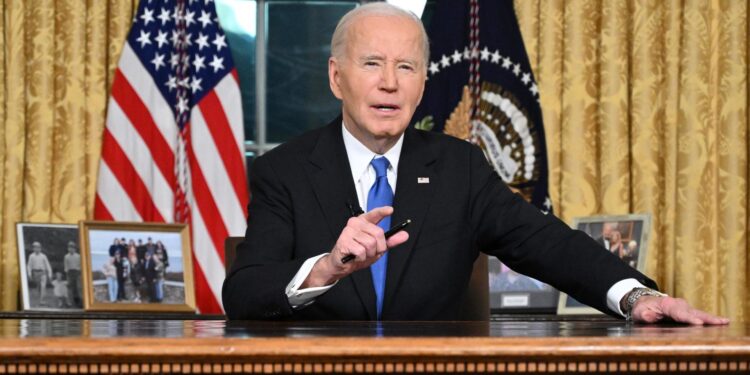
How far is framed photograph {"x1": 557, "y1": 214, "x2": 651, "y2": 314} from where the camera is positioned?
412 centimetres

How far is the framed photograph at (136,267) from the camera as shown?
12.9 ft

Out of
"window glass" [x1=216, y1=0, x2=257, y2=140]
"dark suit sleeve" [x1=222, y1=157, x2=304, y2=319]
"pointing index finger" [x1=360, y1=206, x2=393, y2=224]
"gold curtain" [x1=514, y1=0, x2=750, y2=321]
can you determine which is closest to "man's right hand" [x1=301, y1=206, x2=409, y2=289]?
"pointing index finger" [x1=360, y1=206, x2=393, y2=224]

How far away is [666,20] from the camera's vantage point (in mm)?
4309

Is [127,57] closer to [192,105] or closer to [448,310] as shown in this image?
[192,105]

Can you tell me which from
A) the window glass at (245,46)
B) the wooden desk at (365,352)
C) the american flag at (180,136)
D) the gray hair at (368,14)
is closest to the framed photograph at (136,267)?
the american flag at (180,136)

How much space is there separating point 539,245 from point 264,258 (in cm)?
63

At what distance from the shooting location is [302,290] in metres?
2.27

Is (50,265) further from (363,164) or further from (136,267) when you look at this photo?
(363,164)

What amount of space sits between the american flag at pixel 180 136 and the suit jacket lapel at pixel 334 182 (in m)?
1.57

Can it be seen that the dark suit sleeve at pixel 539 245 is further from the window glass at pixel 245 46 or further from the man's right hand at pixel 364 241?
the window glass at pixel 245 46

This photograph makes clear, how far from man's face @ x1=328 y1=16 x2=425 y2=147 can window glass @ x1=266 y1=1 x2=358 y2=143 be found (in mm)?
1896

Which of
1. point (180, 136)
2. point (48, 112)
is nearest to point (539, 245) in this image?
point (180, 136)

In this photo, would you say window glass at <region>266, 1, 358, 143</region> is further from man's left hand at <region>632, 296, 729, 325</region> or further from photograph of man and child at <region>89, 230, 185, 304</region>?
man's left hand at <region>632, 296, 729, 325</region>

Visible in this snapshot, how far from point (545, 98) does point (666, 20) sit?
1.79 ft
